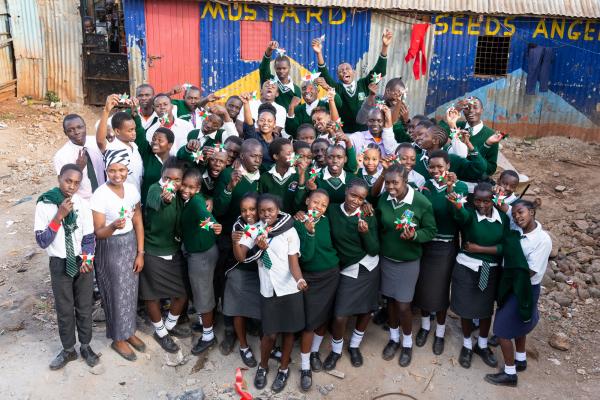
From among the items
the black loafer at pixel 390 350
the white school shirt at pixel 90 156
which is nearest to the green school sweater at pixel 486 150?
the black loafer at pixel 390 350

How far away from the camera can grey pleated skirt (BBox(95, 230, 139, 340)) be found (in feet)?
15.3

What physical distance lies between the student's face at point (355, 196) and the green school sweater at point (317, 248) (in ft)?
0.83

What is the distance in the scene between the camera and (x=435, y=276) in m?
5.05

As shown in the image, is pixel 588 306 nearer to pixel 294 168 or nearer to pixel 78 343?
pixel 294 168

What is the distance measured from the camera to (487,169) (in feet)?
17.6

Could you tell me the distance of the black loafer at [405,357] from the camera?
5145 mm

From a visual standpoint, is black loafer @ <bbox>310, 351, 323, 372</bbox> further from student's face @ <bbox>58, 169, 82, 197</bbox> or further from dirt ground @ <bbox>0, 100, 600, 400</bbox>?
student's face @ <bbox>58, 169, 82, 197</bbox>

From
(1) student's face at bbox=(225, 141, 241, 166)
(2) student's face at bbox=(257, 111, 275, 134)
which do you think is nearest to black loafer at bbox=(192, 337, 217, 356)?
(1) student's face at bbox=(225, 141, 241, 166)

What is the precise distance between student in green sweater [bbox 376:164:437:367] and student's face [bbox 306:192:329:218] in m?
0.53

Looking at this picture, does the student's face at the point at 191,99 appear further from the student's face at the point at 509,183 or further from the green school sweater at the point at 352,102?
the student's face at the point at 509,183

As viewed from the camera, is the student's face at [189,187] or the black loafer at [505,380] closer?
the student's face at [189,187]

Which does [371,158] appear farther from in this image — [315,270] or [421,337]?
[421,337]

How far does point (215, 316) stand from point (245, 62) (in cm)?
739

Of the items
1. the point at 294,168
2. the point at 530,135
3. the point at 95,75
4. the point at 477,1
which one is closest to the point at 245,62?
the point at 95,75
